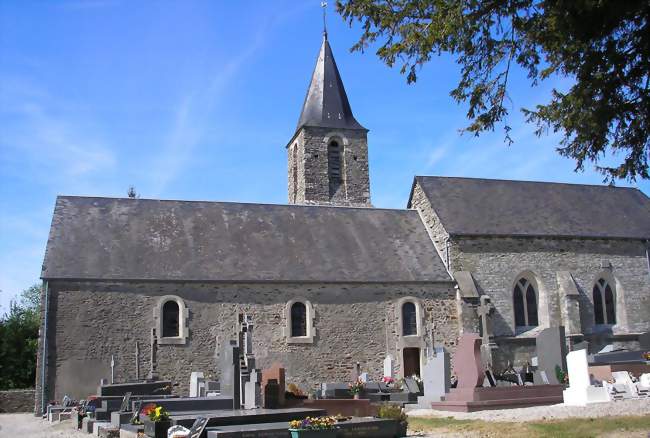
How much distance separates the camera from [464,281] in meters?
25.2

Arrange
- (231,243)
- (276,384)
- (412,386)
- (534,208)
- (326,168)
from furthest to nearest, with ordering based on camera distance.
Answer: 1. (326,168)
2. (534,208)
3. (231,243)
4. (412,386)
5. (276,384)

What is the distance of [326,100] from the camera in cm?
3659

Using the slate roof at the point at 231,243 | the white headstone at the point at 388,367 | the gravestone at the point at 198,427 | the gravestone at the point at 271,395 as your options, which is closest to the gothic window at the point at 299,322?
the slate roof at the point at 231,243

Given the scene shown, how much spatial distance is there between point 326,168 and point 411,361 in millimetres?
13162

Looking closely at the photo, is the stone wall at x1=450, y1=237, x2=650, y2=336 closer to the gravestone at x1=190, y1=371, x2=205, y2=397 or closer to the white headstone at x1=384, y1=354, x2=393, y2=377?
the white headstone at x1=384, y1=354, x2=393, y2=377

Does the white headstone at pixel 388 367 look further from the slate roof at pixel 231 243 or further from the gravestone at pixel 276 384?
the gravestone at pixel 276 384

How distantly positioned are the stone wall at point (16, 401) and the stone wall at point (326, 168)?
15170 mm

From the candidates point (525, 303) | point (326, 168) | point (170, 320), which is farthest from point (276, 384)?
point (326, 168)

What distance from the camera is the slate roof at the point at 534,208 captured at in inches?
1069

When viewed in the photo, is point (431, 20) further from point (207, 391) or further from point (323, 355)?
point (323, 355)

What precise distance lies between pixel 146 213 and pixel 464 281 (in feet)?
38.4

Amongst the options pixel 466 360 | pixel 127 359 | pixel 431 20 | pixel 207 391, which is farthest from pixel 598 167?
pixel 127 359

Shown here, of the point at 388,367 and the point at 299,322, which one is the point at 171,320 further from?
the point at 388,367

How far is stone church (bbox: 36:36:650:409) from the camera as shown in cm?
2233
